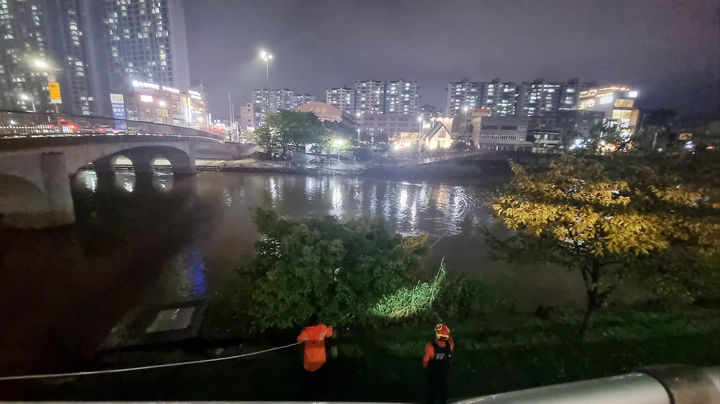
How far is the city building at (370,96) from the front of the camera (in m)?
Answer: 153

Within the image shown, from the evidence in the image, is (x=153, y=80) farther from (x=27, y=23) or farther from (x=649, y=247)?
(x=649, y=247)

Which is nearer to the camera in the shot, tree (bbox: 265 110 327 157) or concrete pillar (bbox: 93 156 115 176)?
concrete pillar (bbox: 93 156 115 176)

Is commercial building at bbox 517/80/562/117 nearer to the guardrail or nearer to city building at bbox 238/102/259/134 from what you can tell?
the guardrail

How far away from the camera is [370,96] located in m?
154

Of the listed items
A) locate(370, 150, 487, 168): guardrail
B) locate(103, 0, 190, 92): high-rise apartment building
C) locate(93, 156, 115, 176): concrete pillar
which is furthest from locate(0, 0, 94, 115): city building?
locate(370, 150, 487, 168): guardrail

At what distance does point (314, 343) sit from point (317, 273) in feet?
4.40

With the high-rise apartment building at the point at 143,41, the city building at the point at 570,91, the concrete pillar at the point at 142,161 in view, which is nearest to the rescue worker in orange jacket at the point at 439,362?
the concrete pillar at the point at 142,161

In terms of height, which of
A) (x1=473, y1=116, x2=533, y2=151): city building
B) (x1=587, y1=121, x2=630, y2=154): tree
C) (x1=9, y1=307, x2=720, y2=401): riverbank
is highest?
(x1=473, y1=116, x2=533, y2=151): city building

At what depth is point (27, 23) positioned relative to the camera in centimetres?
8625

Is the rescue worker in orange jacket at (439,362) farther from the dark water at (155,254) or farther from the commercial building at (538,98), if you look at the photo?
the commercial building at (538,98)

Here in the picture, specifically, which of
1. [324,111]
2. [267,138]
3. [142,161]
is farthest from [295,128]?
[324,111]

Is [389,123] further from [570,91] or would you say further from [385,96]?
[570,91]

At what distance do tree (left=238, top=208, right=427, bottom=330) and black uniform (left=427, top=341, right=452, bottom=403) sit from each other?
2.29 metres

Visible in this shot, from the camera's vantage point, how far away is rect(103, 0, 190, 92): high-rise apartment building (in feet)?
341
